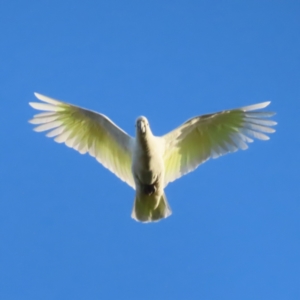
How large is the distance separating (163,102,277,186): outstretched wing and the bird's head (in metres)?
0.79

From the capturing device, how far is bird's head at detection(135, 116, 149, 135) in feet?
37.3

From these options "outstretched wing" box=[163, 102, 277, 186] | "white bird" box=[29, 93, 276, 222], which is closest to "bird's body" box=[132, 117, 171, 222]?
"white bird" box=[29, 93, 276, 222]

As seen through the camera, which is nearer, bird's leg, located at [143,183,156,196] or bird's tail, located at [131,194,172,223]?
bird's leg, located at [143,183,156,196]

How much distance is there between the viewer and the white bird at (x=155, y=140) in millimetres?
12055

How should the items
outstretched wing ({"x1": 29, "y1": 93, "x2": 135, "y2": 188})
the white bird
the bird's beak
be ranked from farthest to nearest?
outstretched wing ({"x1": 29, "y1": 93, "x2": 135, "y2": 188}) < the white bird < the bird's beak

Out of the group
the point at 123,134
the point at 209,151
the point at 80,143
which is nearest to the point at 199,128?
the point at 209,151

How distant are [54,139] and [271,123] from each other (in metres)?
3.60

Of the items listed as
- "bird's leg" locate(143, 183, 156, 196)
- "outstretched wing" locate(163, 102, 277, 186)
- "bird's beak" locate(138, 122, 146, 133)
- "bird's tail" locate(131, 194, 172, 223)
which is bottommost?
"bird's tail" locate(131, 194, 172, 223)

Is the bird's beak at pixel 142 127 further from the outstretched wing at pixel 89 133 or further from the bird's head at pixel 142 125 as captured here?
the outstretched wing at pixel 89 133

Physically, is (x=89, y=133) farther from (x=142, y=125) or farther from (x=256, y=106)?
(x=256, y=106)

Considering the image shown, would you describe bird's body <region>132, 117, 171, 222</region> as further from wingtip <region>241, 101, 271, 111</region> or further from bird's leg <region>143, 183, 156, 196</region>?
wingtip <region>241, 101, 271, 111</region>

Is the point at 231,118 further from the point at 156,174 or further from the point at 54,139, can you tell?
the point at 54,139

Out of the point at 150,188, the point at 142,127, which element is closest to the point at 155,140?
the point at 142,127

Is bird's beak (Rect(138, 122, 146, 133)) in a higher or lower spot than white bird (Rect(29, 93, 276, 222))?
lower
